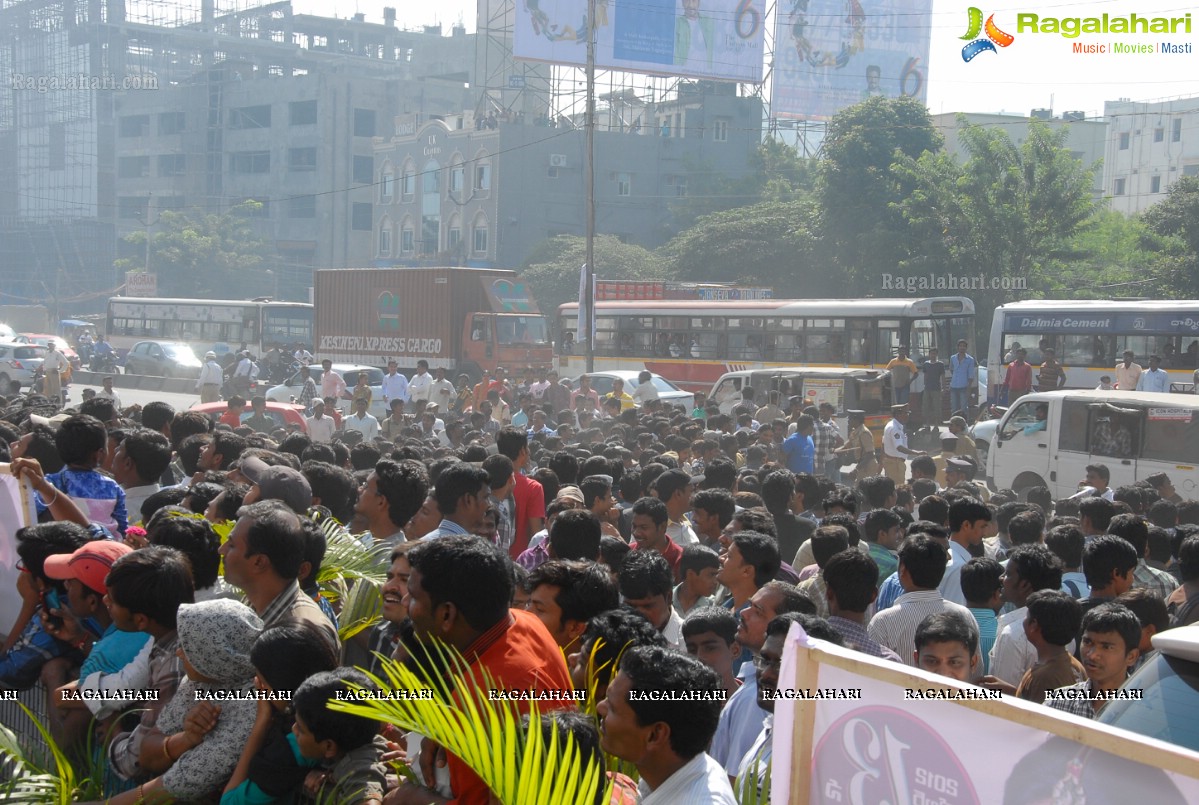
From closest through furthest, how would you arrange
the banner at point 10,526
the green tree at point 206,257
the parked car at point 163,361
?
the banner at point 10,526
the parked car at point 163,361
the green tree at point 206,257

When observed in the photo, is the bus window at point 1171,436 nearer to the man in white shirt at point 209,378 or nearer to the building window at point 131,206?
the man in white shirt at point 209,378

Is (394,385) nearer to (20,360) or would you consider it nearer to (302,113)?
(20,360)

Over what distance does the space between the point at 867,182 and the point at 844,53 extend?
17552mm

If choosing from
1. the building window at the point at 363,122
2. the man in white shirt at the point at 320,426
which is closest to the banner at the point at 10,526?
the man in white shirt at the point at 320,426

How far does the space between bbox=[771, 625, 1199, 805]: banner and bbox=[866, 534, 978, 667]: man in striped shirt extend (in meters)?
2.75

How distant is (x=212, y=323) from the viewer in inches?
1601

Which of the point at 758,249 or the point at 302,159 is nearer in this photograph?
the point at 758,249

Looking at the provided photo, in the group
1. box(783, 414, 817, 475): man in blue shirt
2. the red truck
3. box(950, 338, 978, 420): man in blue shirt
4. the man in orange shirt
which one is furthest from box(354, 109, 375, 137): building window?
the man in orange shirt

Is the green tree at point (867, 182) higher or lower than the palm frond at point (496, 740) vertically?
higher

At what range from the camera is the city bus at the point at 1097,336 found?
2314cm

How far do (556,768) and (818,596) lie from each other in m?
3.19

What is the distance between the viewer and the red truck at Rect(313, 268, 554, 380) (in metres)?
30.8

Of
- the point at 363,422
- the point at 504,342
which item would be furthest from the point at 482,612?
the point at 504,342

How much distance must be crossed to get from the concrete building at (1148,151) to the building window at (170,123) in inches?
2248
